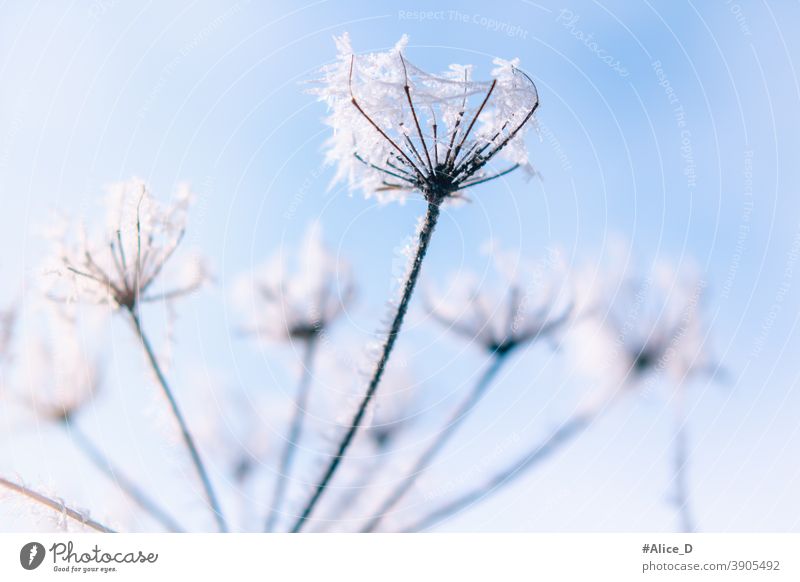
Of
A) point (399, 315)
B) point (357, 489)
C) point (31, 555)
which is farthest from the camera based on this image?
point (357, 489)

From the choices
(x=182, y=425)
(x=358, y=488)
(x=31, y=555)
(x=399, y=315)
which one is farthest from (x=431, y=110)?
(x=358, y=488)

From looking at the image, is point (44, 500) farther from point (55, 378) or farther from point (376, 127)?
point (376, 127)

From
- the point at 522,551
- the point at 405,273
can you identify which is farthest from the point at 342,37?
the point at 522,551

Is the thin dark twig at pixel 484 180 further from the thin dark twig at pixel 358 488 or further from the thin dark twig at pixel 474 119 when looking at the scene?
the thin dark twig at pixel 358 488

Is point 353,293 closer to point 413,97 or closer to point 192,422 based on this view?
point 192,422

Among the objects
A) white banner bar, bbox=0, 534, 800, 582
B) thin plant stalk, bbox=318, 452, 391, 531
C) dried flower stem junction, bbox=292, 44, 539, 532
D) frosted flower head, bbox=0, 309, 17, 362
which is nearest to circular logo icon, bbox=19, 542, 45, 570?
white banner bar, bbox=0, 534, 800, 582

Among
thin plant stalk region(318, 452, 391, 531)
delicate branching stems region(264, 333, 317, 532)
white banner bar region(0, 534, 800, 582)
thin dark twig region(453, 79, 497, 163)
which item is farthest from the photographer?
thin plant stalk region(318, 452, 391, 531)

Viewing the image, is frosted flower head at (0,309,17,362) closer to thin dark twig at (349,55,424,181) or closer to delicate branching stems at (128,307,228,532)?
delicate branching stems at (128,307,228,532)

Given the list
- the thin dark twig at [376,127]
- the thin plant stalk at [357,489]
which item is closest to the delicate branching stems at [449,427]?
the thin plant stalk at [357,489]
